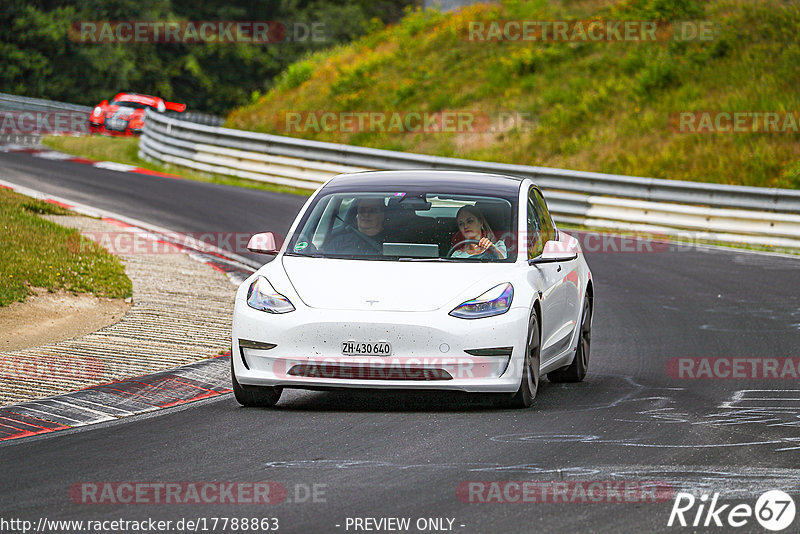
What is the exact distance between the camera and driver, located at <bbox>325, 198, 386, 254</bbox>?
29.8 ft

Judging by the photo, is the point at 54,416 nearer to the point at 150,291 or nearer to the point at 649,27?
the point at 150,291

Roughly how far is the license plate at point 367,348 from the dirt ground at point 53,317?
353 centimetres

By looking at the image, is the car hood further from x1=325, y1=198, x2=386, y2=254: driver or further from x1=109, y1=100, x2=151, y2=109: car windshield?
x1=109, y1=100, x2=151, y2=109: car windshield

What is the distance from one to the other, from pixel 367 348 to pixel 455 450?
1.16 m

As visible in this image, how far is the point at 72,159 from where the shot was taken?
98.3ft

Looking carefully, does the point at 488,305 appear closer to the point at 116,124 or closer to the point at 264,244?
the point at 264,244

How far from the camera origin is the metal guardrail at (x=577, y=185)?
2150cm

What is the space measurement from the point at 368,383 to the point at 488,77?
26.9 metres

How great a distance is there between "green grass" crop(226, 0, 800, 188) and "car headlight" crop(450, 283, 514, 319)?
56.9ft

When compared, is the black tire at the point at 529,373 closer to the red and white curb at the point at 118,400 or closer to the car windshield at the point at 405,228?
the car windshield at the point at 405,228

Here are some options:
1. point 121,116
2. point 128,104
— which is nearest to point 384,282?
point 121,116

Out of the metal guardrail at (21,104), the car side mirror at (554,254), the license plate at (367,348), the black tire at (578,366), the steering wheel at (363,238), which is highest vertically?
the metal guardrail at (21,104)

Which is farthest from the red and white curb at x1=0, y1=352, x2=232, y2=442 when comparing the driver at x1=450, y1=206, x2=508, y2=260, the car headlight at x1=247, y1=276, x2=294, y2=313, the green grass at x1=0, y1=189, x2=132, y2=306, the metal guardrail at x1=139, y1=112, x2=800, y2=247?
the metal guardrail at x1=139, y1=112, x2=800, y2=247

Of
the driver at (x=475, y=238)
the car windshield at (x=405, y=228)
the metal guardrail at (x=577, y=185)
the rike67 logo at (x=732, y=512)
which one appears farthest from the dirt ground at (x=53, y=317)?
the metal guardrail at (x=577, y=185)
